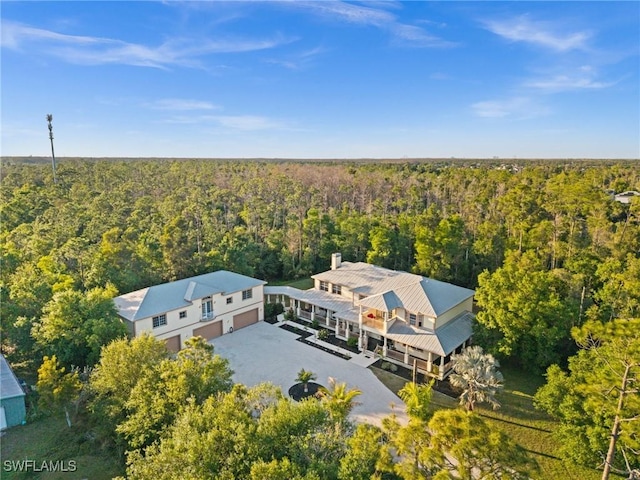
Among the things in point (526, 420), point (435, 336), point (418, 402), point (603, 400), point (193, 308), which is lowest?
point (526, 420)

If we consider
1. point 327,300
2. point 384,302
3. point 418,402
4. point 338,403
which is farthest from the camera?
point 327,300

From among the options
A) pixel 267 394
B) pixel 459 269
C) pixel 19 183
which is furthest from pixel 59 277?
pixel 19 183

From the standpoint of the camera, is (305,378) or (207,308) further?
(207,308)

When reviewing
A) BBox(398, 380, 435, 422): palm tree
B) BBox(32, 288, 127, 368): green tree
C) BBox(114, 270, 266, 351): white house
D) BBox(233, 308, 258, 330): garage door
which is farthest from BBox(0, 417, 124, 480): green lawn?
BBox(233, 308, 258, 330): garage door

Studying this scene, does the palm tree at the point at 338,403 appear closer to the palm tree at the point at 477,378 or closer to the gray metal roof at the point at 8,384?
the palm tree at the point at 477,378

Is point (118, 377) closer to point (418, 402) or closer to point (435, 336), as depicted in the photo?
point (418, 402)

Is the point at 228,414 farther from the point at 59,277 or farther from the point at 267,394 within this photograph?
the point at 59,277

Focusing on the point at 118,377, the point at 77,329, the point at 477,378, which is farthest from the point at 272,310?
the point at 477,378
